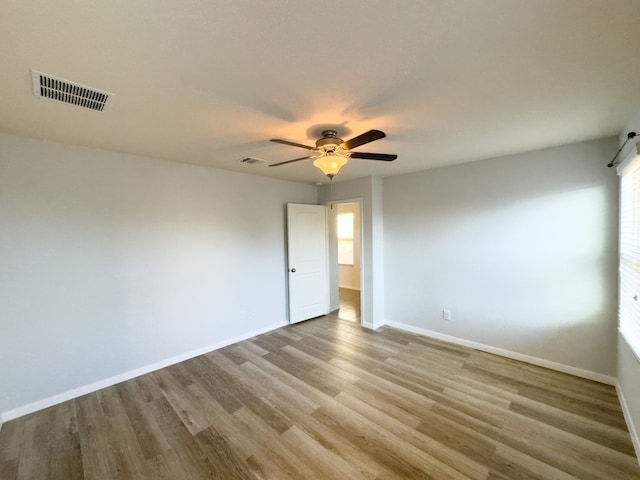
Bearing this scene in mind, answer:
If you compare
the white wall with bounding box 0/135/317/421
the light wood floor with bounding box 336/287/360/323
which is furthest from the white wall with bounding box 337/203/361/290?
the white wall with bounding box 0/135/317/421

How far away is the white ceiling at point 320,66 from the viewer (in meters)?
1.05

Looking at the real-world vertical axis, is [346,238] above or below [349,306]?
above

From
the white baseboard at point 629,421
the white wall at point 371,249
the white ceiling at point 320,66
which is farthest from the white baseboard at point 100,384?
the white baseboard at point 629,421

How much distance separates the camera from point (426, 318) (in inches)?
153

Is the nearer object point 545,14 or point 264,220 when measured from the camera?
point 545,14

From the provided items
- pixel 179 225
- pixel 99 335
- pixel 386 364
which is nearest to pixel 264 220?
pixel 179 225

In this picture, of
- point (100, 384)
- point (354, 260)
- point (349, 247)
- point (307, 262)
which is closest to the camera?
point (100, 384)

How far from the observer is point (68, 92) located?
1.60 metres

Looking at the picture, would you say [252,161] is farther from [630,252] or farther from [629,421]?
[629,421]

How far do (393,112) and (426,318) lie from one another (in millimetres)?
3078

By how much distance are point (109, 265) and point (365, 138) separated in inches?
113

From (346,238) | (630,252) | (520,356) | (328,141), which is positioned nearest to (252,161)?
(328,141)

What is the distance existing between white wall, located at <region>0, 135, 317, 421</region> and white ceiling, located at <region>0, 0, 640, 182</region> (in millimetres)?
505

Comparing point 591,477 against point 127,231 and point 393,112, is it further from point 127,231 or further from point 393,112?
point 127,231
